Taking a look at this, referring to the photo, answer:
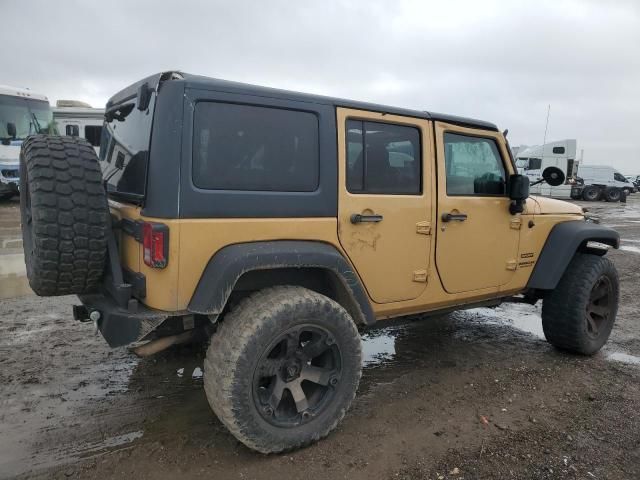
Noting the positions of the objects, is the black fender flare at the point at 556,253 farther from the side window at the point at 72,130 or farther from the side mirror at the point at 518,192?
the side window at the point at 72,130

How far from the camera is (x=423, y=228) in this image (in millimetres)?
3285

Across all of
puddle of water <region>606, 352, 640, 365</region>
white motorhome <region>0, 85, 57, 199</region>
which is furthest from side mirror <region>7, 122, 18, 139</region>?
puddle of water <region>606, 352, 640, 365</region>

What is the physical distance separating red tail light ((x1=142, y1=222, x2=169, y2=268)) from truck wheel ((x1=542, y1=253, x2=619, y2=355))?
3363mm

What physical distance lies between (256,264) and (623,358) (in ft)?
11.9

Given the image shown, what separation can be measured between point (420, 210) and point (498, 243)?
89 cm

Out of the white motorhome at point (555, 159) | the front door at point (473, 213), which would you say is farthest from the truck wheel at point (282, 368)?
the white motorhome at point (555, 159)

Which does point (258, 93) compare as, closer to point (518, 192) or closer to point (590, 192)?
point (518, 192)

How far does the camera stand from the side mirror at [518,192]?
3768mm

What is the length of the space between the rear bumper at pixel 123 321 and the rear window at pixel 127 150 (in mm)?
604

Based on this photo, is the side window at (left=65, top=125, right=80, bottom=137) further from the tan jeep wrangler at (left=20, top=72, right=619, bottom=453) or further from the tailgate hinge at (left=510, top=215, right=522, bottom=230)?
the tailgate hinge at (left=510, top=215, right=522, bottom=230)

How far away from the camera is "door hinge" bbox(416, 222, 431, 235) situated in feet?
10.7

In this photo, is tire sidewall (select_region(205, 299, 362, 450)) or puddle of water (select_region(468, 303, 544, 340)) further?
puddle of water (select_region(468, 303, 544, 340))

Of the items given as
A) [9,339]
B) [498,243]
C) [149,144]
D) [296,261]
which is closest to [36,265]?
[149,144]

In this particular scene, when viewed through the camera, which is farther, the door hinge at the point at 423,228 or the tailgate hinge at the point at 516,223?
the tailgate hinge at the point at 516,223
